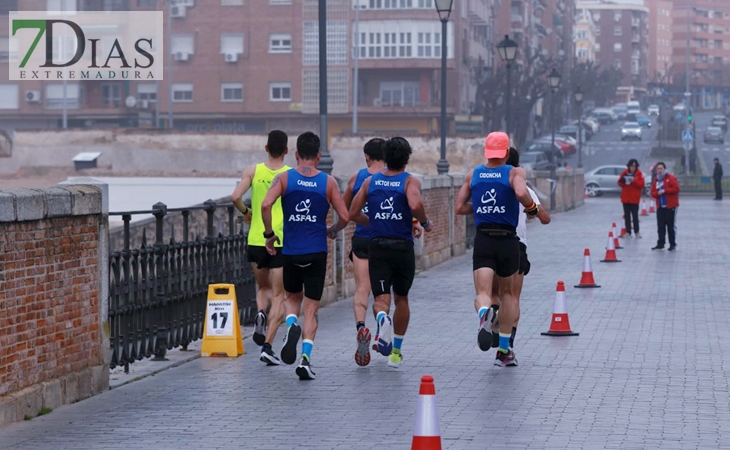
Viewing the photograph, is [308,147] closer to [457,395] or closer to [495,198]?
[495,198]

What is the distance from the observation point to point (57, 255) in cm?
920

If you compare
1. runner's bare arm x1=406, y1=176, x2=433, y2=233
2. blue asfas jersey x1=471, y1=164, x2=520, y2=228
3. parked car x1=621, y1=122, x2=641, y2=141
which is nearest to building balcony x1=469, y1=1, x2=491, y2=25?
parked car x1=621, y1=122, x2=641, y2=141

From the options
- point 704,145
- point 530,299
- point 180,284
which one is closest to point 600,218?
point 530,299

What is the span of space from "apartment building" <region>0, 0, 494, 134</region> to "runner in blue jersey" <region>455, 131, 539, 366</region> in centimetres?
7459

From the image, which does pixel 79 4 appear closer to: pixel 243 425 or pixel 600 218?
pixel 600 218

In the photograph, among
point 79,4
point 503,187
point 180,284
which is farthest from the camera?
point 79,4

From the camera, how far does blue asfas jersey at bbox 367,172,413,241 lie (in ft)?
35.5

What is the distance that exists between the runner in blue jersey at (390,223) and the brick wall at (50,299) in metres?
2.18

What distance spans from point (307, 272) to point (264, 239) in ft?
2.54

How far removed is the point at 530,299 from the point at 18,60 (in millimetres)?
75002

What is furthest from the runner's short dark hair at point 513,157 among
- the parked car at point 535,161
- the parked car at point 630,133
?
the parked car at point 630,133

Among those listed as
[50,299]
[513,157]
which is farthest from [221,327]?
[50,299]

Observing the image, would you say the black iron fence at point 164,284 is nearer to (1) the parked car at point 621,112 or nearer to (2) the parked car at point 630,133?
(2) the parked car at point 630,133

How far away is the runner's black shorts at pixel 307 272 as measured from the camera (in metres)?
10.6
